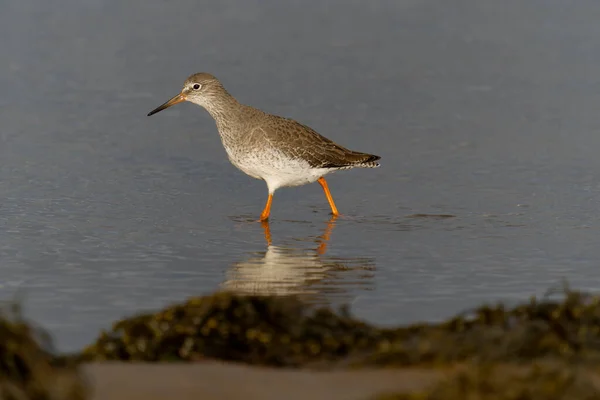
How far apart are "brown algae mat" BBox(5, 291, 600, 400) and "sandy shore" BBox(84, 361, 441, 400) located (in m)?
0.14

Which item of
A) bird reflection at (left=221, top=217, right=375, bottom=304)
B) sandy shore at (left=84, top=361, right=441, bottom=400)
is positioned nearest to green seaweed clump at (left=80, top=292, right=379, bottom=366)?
sandy shore at (left=84, top=361, right=441, bottom=400)

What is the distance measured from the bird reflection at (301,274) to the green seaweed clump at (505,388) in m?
3.18

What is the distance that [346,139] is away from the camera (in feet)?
39.1

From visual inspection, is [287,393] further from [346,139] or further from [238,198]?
[346,139]

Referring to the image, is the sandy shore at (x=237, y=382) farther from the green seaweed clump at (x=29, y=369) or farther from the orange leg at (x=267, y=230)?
the orange leg at (x=267, y=230)

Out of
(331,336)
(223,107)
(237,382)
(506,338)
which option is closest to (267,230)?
(223,107)

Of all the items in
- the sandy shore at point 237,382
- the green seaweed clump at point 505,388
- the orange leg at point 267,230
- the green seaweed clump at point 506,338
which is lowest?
the sandy shore at point 237,382

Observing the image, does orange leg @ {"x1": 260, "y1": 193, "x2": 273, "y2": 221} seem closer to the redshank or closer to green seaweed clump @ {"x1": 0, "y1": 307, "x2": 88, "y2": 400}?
the redshank

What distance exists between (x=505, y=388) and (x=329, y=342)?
50.7 inches

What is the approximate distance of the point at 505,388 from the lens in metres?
3.69

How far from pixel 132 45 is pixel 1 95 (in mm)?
2203

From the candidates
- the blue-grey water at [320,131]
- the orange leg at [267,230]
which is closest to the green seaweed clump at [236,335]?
the blue-grey water at [320,131]

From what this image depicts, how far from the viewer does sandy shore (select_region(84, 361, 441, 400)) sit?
3.94 meters

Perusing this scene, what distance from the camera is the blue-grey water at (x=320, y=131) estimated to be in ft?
24.3
